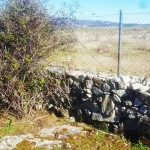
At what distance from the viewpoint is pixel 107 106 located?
6.27 m

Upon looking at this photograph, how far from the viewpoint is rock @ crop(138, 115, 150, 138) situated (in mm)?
5633

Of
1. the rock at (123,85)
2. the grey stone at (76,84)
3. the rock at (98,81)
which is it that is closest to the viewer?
the rock at (123,85)

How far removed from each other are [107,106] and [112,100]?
173 millimetres

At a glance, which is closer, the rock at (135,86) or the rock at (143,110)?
the rock at (143,110)

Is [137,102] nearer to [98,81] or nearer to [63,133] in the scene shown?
[98,81]

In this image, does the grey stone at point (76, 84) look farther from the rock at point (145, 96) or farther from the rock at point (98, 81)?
the rock at point (145, 96)

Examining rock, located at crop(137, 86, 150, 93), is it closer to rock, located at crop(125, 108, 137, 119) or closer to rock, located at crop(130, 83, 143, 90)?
rock, located at crop(130, 83, 143, 90)

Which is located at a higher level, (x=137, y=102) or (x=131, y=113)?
(x=137, y=102)

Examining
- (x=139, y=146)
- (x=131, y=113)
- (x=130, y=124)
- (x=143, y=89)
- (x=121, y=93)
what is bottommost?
(x=139, y=146)

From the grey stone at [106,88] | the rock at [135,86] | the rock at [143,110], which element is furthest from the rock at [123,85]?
the rock at [143,110]

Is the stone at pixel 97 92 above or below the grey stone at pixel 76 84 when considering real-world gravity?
below

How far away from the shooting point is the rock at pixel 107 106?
621cm

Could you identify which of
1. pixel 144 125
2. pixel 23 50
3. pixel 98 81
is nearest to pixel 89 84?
pixel 98 81

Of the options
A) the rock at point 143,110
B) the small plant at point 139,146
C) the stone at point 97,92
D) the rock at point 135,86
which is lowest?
the small plant at point 139,146
